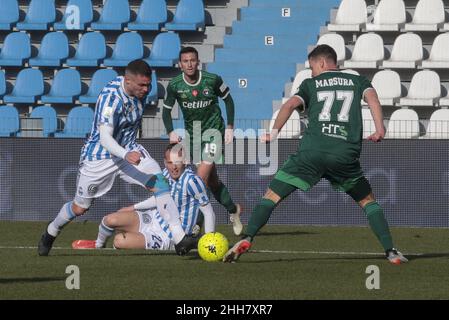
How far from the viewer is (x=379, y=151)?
18.1 m

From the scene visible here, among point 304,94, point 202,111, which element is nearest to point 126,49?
point 202,111

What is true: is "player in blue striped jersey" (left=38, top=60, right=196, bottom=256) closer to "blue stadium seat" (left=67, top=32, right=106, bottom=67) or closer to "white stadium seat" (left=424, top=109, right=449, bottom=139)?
"white stadium seat" (left=424, top=109, right=449, bottom=139)

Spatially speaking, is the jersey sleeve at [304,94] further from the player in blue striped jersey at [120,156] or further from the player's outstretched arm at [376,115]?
the player in blue striped jersey at [120,156]

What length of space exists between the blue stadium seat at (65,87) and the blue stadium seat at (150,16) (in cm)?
160

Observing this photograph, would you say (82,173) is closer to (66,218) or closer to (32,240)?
(66,218)

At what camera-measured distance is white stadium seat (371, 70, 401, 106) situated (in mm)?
21297

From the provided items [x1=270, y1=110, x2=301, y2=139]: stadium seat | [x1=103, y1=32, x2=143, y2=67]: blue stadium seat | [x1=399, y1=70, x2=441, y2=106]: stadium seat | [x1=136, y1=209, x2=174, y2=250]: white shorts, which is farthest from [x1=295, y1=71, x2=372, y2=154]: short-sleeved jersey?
[x1=103, y1=32, x2=143, y2=67]: blue stadium seat

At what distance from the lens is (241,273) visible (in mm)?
9836

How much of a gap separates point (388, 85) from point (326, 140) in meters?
11.0

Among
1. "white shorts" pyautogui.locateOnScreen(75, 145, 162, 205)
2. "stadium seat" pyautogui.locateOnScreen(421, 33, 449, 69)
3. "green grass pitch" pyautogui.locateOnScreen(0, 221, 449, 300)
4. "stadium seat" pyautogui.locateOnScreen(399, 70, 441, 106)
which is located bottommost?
"green grass pitch" pyautogui.locateOnScreen(0, 221, 449, 300)

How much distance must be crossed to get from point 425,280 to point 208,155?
5730mm

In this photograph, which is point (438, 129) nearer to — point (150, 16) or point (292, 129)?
point (292, 129)

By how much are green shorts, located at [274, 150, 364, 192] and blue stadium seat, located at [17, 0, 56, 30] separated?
1480 centimetres

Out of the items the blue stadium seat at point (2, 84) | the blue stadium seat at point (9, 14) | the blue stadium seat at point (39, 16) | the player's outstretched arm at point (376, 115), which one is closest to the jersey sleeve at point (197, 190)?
the player's outstretched arm at point (376, 115)
